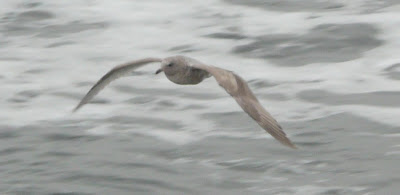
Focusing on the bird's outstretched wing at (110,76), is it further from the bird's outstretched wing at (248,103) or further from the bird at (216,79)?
the bird's outstretched wing at (248,103)

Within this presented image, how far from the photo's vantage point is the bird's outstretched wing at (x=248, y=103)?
16.8 ft

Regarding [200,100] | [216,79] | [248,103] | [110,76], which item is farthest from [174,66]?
[200,100]

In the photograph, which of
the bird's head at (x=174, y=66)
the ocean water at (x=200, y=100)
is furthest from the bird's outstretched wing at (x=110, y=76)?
the ocean water at (x=200, y=100)

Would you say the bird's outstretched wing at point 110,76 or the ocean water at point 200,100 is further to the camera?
the ocean water at point 200,100

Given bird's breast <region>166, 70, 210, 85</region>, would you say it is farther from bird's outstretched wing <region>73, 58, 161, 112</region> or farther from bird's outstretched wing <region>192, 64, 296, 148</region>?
bird's outstretched wing <region>192, 64, 296, 148</region>

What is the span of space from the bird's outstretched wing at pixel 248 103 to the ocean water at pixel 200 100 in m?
1.40

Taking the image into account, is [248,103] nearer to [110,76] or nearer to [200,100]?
[110,76]

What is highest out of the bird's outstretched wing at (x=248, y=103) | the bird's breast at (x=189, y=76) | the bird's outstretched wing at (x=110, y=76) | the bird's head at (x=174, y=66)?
the bird's outstretched wing at (x=248, y=103)

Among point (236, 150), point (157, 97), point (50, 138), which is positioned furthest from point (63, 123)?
point (236, 150)

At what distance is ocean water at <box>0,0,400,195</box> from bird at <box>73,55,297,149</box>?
81 cm

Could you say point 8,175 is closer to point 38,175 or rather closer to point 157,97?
point 38,175

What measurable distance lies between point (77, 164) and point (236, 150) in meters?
1.14

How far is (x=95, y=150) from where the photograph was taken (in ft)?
25.4

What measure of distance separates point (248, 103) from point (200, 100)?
11.6 feet
